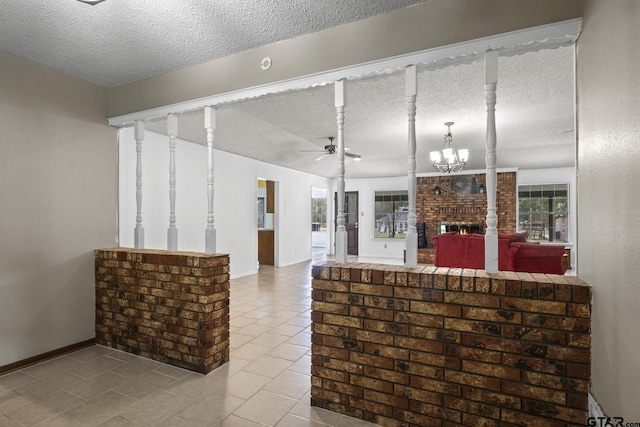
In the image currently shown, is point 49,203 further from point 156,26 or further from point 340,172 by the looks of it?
point 340,172

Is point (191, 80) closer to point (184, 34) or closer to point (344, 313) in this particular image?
point (184, 34)

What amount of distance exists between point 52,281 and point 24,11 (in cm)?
212

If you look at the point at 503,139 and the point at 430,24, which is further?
the point at 503,139

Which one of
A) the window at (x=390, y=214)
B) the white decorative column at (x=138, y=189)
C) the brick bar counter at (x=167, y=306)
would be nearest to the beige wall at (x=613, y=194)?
the brick bar counter at (x=167, y=306)

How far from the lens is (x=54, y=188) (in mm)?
2936

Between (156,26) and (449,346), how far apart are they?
2769 mm

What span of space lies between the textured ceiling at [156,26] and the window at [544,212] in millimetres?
7996

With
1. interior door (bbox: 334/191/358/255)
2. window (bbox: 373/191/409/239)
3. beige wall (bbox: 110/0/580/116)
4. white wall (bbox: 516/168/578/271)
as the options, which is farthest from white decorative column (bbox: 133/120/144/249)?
white wall (bbox: 516/168/578/271)

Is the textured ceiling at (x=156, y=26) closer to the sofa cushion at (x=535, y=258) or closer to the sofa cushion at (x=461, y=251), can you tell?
the sofa cushion at (x=535, y=258)

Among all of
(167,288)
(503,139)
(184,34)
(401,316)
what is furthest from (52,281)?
(503,139)

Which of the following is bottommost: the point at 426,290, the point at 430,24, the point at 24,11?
the point at 426,290

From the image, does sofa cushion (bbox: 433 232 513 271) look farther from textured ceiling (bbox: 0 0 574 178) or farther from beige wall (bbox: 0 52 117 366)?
beige wall (bbox: 0 52 117 366)

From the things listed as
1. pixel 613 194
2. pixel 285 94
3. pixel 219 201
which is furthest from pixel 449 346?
pixel 219 201

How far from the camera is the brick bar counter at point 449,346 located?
156cm
